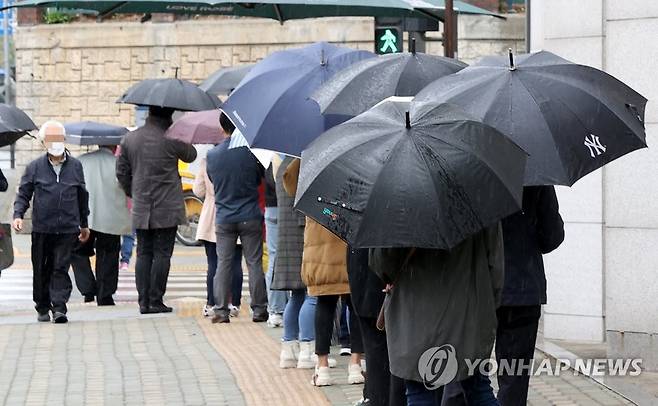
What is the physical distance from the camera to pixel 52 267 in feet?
43.6

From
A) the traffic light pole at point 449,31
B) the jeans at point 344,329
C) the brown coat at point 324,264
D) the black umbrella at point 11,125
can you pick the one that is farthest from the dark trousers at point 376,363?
the black umbrella at point 11,125

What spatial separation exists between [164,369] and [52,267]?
331 cm

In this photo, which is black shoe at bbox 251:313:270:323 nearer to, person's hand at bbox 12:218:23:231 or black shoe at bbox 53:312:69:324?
black shoe at bbox 53:312:69:324

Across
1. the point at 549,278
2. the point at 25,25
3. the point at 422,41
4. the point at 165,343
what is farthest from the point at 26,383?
the point at 25,25

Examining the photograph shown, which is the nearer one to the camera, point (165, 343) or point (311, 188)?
point (311, 188)

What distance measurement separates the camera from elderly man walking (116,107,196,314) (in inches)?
543

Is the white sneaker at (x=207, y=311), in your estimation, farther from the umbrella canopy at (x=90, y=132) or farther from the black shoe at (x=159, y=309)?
the umbrella canopy at (x=90, y=132)

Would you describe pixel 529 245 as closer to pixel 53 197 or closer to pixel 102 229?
pixel 53 197

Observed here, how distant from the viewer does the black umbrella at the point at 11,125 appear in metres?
13.6

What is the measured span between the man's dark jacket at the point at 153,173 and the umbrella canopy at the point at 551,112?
6.81 metres

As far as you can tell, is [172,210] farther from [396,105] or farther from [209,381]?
[396,105]

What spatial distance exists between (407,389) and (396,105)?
48.7 inches

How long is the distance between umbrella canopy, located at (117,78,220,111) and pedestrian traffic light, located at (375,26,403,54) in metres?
1.77

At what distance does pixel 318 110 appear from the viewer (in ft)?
30.7
